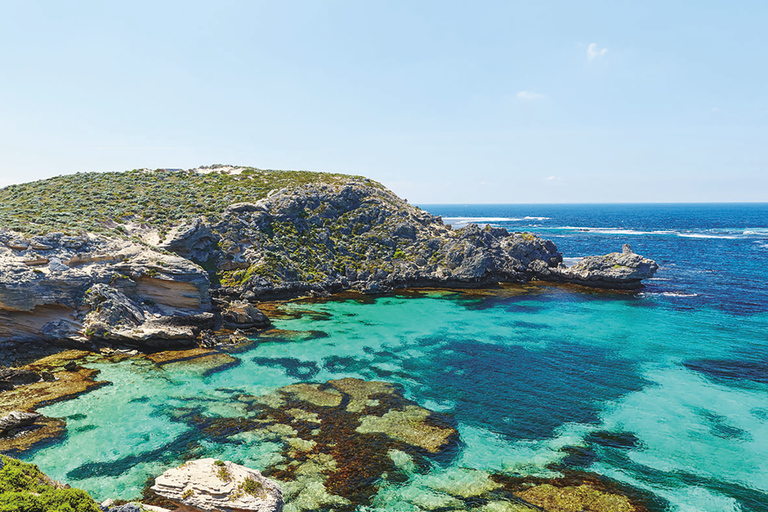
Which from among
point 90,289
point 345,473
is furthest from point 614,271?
point 90,289

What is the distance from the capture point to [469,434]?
30156mm

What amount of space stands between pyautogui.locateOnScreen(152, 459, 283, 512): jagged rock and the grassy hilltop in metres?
47.1

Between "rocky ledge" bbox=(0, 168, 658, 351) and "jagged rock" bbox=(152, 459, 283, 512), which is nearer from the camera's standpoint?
"jagged rock" bbox=(152, 459, 283, 512)

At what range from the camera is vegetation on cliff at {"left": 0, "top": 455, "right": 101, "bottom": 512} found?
43.4 feet

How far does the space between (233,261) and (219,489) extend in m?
60.3

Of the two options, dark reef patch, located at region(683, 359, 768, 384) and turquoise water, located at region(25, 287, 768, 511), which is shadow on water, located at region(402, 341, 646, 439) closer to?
turquoise water, located at region(25, 287, 768, 511)

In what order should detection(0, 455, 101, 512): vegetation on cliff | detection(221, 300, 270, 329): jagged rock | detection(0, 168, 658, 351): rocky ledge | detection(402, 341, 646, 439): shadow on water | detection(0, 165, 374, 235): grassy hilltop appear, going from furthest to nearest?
1. detection(0, 165, 374, 235): grassy hilltop
2. detection(221, 300, 270, 329): jagged rock
3. detection(0, 168, 658, 351): rocky ledge
4. detection(402, 341, 646, 439): shadow on water
5. detection(0, 455, 101, 512): vegetation on cliff

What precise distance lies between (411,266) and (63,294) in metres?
57.7

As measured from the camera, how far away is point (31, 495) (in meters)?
13.9

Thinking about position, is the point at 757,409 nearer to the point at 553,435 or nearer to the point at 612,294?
the point at 553,435

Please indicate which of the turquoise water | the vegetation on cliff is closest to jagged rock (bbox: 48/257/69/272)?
the turquoise water

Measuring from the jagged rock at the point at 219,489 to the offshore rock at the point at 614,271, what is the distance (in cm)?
7924

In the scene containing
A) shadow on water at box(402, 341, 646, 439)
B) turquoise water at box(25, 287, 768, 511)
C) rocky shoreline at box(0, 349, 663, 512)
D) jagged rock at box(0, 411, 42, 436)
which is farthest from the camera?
shadow on water at box(402, 341, 646, 439)

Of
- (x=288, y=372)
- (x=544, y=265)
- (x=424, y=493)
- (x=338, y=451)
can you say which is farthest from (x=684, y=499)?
(x=544, y=265)
